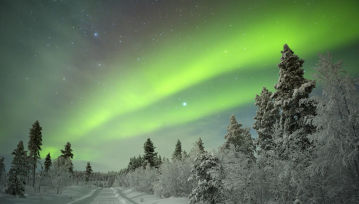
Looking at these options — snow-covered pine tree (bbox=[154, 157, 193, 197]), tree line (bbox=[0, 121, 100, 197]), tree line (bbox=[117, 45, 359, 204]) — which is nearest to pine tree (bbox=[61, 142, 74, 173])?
tree line (bbox=[0, 121, 100, 197])

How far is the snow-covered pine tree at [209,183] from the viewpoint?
1856cm

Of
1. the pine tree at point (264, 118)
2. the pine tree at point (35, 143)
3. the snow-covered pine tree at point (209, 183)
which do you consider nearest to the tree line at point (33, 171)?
the pine tree at point (35, 143)

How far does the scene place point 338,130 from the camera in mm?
9625

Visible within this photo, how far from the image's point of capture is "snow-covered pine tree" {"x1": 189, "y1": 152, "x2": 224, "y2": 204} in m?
18.6

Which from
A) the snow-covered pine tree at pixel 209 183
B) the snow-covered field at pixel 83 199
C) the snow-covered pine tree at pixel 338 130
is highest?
the snow-covered pine tree at pixel 338 130

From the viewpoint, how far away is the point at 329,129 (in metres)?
9.70

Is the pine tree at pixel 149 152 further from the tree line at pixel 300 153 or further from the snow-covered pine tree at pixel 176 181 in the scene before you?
the tree line at pixel 300 153

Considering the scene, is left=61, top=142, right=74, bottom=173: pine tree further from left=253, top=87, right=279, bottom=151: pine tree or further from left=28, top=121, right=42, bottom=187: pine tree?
left=253, top=87, right=279, bottom=151: pine tree

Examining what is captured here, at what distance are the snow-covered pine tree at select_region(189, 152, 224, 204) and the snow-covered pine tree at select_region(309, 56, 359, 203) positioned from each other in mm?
9038

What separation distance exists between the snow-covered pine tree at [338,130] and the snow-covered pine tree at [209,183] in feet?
29.7

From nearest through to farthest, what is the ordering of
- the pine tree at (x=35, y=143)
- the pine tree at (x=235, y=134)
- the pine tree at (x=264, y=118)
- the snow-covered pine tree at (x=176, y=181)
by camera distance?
the pine tree at (x=264, y=118) → the snow-covered pine tree at (x=176, y=181) → the pine tree at (x=235, y=134) → the pine tree at (x=35, y=143)

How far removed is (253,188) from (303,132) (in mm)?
5827

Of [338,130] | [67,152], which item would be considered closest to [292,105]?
[338,130]


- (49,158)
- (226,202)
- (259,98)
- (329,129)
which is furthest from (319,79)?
(49,158)
